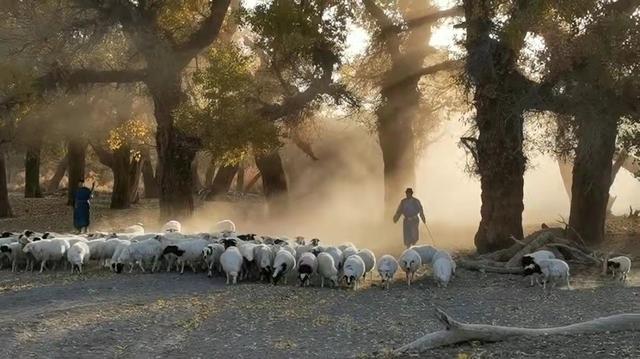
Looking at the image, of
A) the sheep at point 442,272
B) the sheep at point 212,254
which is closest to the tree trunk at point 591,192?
the sheep at point 442,272

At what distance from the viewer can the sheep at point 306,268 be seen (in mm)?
15845

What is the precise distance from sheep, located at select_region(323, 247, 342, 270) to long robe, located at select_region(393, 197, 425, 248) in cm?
460

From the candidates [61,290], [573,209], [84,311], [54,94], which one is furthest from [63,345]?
[573,209]

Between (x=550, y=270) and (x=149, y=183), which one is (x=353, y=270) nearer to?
(x=550, y=270)

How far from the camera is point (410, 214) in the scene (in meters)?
20.9

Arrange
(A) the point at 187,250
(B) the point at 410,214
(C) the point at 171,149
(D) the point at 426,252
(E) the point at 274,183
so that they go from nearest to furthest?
1. (A) the point at 187,250
2. (D) the point at 426,252
3. (B) the point at 410,214
4. (C) the point at 171,149
5. (E) the point at 274,183

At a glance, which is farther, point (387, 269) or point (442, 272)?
point (442, 272)

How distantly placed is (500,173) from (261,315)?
10881 mm

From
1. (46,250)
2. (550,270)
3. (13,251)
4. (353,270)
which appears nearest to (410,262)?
(353,270)

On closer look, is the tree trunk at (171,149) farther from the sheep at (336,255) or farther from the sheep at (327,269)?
the sheep at (327,269)

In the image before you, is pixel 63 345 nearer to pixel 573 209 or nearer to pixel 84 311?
pixel 84 311

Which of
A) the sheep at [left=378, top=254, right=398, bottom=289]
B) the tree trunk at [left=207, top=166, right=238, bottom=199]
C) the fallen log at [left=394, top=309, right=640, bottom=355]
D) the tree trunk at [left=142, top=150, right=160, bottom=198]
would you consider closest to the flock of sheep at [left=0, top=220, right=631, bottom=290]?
the sheep at [left=378, top=254, right=398, bottom=289]

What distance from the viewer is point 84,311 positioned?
12.9 metres

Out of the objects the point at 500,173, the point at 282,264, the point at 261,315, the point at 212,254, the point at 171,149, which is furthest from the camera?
the point at 171,149
